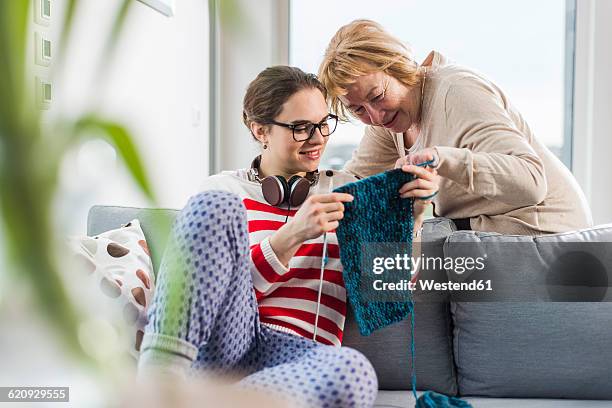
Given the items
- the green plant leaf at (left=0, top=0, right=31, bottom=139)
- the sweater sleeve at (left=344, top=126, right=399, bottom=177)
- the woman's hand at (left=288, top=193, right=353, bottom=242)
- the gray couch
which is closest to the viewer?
the green plant leaf at (left=0, top=0, right=31, bottom=139)

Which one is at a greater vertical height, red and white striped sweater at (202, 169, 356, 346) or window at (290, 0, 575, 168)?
window at (290, 0, 575, 168)

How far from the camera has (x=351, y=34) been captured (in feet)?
5.54

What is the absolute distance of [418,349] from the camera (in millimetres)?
1528

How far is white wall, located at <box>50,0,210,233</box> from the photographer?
0.18 m

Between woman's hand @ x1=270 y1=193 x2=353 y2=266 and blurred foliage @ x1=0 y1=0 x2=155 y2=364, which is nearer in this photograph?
blurred foliage @ x1=0 y1=0 x2=155 y2=364

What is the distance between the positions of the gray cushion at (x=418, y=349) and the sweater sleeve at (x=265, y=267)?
0.32 m

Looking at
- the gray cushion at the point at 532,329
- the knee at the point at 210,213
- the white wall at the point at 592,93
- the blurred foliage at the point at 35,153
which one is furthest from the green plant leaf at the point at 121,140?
the white wall at the point at 592,93

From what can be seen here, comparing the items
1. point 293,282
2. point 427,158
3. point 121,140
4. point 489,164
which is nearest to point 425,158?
point 427,158

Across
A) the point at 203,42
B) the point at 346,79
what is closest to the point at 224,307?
the point at 346,79

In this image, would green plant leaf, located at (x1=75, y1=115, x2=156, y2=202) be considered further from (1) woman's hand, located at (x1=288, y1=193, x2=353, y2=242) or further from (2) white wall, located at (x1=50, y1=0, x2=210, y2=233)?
(1) woman's hand, located at (x1=288, y1=193, x2=353, y2=242)

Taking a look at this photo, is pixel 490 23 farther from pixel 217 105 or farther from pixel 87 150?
pixel 87 150

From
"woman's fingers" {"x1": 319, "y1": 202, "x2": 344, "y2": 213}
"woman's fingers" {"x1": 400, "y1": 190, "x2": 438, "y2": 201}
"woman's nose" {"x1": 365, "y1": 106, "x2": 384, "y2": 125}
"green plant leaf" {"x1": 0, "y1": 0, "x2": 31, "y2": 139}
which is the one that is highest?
"woman's nose" {"x1": 365, "y1": 106, "x2": 384, "y2": 125}

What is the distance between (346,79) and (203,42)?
138 centimetres

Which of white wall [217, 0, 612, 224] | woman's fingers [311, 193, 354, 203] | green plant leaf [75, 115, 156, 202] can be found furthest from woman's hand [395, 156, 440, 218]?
white wall [217, 0, 612, 224]
